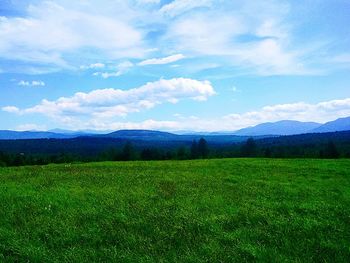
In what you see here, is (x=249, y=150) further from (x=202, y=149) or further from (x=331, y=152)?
(x=331, y=152)

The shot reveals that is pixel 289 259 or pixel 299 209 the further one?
pixel 299 209

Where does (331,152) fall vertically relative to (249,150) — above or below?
below

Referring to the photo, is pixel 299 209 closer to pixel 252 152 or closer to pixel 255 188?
pixel 255 188

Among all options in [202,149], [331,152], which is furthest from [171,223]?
[202,149]

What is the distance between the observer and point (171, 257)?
10.0m

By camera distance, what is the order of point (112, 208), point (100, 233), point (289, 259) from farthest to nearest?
point (112, 208), point (100, 233), point (289, 259)

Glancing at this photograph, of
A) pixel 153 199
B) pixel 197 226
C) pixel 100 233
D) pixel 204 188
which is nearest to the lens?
pixel 100 233

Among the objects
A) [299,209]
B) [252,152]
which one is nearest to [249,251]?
[299,209]

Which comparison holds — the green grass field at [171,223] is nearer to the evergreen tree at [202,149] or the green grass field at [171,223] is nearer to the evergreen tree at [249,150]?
the evergreen tree at [202,149]

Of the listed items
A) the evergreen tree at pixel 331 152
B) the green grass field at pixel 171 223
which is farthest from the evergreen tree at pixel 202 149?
the green grass field at pixel 171 223

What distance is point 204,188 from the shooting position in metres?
21.3

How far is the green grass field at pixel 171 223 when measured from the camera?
10211mm

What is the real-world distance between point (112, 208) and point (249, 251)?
22.3 ft

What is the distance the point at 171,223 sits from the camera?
42.9 feet
